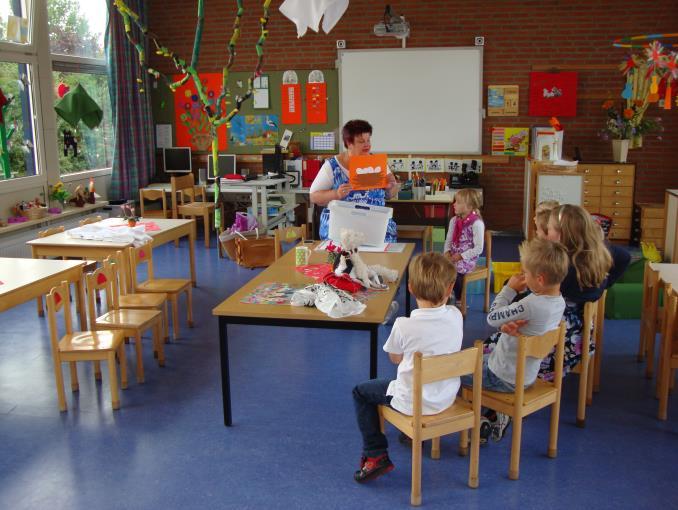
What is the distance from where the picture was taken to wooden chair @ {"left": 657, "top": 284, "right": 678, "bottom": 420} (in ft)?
11.4

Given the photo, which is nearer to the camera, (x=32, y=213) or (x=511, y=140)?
(x=32, y=213)

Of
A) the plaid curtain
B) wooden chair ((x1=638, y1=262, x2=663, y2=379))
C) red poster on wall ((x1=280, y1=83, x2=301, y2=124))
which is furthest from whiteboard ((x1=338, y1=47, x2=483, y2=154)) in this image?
wooden chair ((x1=638, y1=262, x2=663, y2=379))

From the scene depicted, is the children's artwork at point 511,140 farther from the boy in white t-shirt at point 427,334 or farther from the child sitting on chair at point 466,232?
the boy in white t-shirt at point 427,334

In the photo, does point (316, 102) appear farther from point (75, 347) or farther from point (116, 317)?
point (75, 347)

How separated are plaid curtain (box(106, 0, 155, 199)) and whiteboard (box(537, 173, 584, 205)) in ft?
16.6

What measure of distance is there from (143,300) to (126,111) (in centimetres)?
489

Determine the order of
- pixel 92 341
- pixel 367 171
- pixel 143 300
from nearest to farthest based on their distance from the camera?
pixel 92 341 < pixel 367 171 < pixel 143 300

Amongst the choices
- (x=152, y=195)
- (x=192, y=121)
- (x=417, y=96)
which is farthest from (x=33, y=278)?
(x=417, y=96)

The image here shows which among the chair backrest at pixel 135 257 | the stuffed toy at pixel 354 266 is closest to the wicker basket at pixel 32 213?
the chair backrest at pixel 135 257

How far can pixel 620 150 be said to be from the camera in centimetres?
805

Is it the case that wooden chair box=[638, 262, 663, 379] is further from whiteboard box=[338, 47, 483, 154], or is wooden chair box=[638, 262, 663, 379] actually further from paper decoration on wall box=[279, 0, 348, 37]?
whiteboard box=[338, 47, 483, 154]

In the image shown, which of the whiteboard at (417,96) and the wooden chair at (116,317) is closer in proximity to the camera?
the wooden chair at (116,317)

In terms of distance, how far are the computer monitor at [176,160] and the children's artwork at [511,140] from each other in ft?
13.4

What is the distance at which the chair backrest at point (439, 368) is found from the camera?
101 inches
